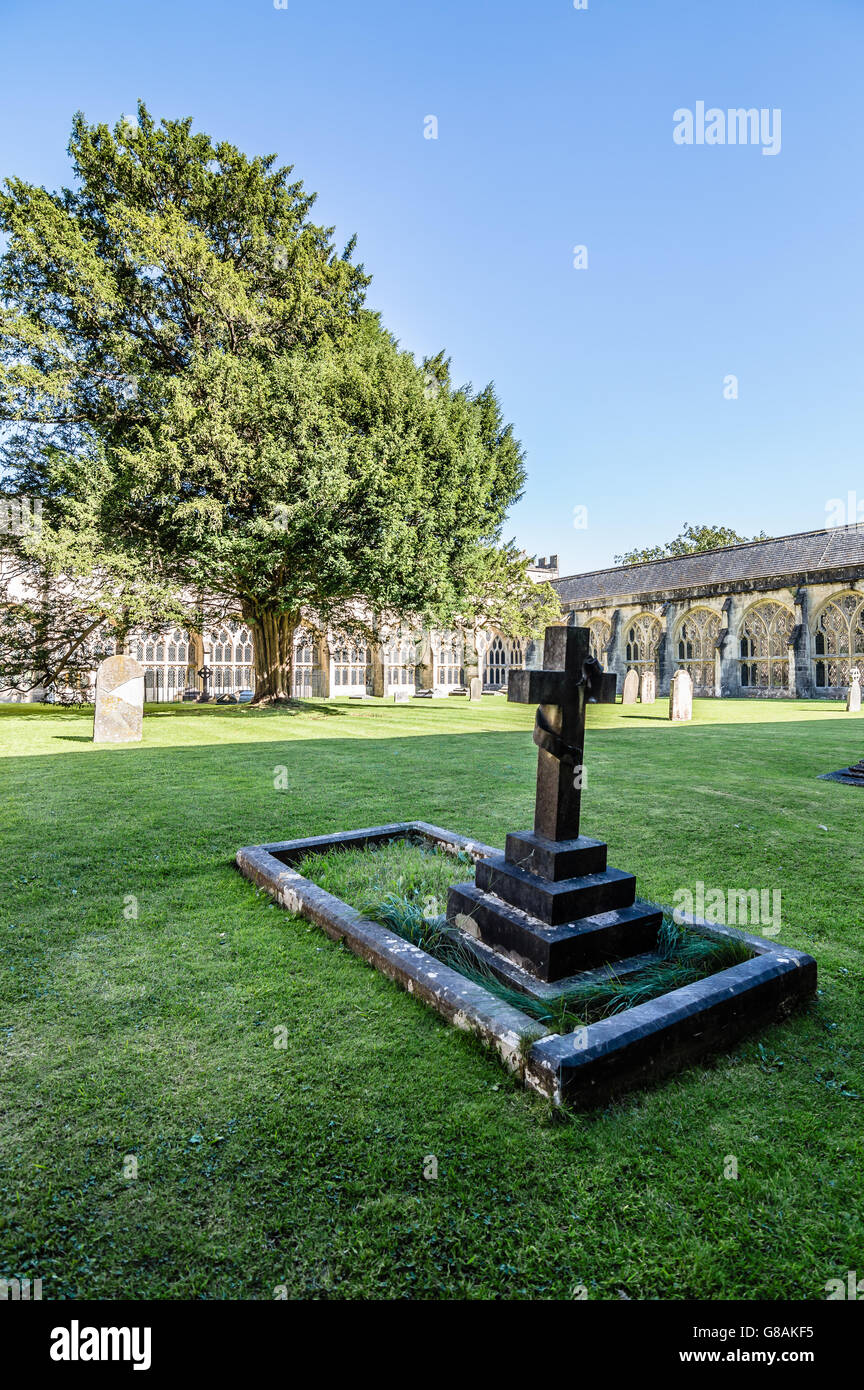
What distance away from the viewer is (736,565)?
3406 cm

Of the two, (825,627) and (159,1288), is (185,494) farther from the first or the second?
(825,627)

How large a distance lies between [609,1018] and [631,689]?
952 inches

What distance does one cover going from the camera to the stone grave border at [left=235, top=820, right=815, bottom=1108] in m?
→ 2.17

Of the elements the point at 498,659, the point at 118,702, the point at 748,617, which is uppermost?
the point at 748,617

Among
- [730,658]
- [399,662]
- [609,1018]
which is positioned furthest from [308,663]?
[609,1018]

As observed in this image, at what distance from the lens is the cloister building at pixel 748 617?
27797 millimetres

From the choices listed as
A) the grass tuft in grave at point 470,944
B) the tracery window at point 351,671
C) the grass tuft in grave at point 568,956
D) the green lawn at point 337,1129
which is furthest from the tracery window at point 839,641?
the grass tuft in grave at point 568,956

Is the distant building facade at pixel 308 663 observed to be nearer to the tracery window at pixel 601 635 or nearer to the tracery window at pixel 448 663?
the tracery window at pixel 448 663

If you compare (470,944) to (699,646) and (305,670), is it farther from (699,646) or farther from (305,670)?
(699,646)

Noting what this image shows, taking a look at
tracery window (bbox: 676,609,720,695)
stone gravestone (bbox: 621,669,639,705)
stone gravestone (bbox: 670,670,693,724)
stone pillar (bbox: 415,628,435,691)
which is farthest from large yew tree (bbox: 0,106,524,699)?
tracery window (bbox: 676,609,720,695)

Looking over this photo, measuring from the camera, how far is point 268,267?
1728 cm

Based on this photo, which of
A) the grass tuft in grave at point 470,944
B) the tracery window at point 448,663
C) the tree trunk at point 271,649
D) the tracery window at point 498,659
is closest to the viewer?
the grass tuft in grave at point 470,944

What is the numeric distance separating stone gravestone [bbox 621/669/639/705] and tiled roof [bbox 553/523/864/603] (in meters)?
10.2

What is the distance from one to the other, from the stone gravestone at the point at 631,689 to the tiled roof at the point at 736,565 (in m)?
10.2
